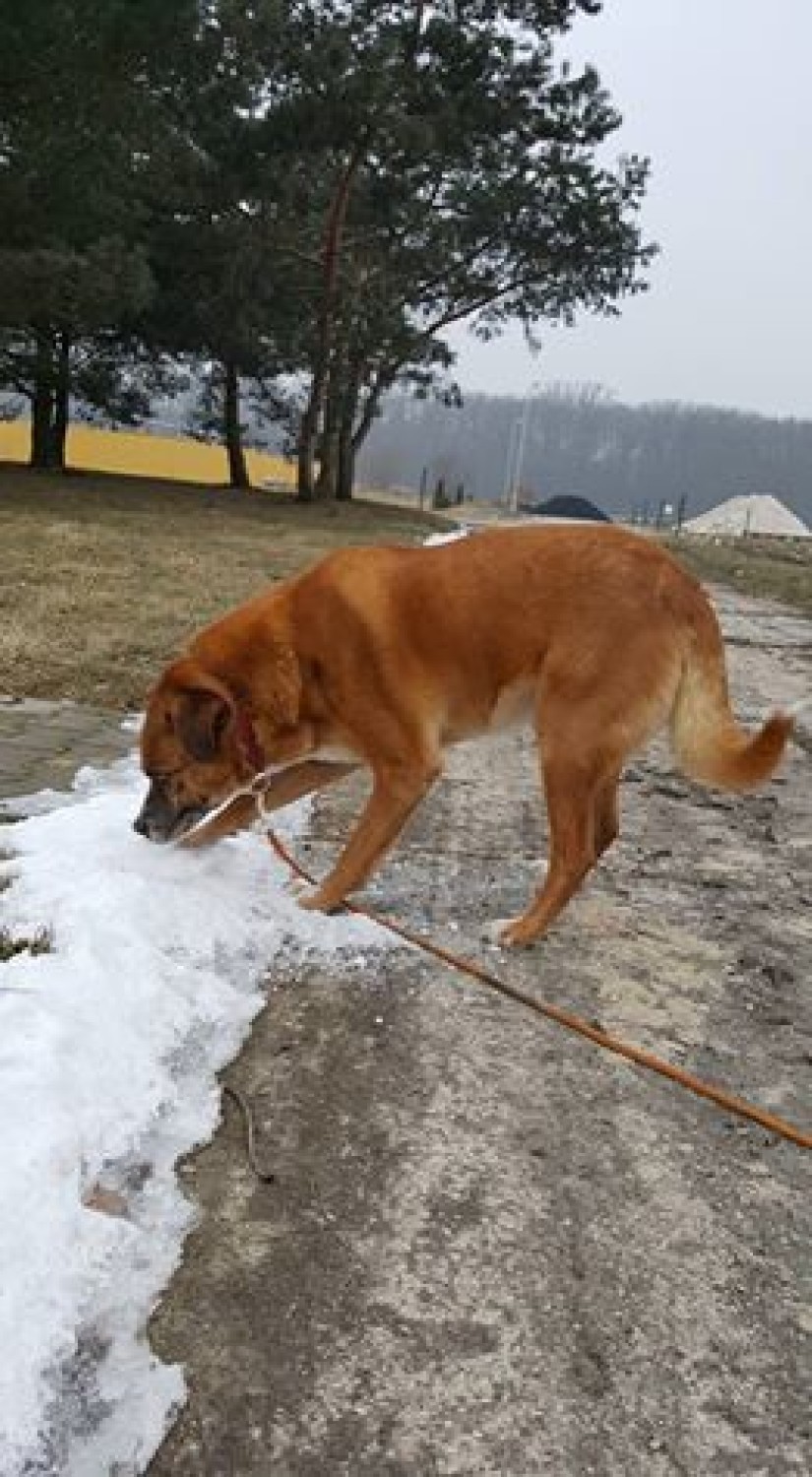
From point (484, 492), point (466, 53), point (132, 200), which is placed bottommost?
point (484, 492)

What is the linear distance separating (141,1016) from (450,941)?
3.77ft

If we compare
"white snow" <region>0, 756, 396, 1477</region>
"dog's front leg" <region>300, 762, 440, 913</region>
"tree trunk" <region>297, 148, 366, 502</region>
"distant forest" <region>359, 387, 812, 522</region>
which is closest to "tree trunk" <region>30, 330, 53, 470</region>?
"tree trunk" <region>297, 148, 366, 502</region>

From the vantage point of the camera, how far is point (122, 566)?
1304 cm

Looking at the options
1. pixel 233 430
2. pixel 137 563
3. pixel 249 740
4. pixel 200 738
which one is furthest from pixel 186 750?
pixel 233 430

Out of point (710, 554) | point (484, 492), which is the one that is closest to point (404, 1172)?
point (710, 554)

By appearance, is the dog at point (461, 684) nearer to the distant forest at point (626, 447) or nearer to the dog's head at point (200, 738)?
the dog's head at point (200, 738)

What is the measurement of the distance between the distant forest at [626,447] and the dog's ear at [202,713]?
3613 inches

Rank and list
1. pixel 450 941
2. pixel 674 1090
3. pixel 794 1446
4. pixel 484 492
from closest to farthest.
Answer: pixel 794 1446 < pixel 674 1090 < pixel 450 941 < pixel 484 492

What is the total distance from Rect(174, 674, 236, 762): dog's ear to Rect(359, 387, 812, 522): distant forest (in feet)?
301

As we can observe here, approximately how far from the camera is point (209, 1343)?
81.0 inches

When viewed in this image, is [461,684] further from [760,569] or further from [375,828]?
[760,569]

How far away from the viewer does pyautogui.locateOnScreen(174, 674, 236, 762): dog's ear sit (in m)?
3.73

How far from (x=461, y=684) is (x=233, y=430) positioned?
32.0 metres

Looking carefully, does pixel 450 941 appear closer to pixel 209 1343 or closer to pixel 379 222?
pixel 209 1343
